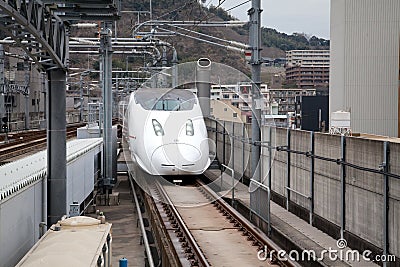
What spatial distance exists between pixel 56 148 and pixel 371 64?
20725 mm

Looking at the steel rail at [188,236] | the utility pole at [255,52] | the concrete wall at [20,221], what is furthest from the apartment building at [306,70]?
the concrete wall at [20,221]

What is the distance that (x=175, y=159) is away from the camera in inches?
790

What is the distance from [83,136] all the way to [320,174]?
13.9 meters

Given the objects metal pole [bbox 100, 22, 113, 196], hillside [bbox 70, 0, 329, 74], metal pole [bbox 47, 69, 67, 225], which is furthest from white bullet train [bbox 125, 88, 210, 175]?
hillside [bbox 70, 0, 329, 74]

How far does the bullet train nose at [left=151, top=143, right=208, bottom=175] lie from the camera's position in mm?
20094

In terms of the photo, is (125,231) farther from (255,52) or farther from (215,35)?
(215,35)

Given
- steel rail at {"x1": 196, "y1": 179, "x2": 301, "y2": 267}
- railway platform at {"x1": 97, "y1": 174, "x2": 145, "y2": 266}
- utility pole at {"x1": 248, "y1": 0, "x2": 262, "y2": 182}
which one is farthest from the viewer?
utility pole at {"x1": 248, "y1": 0, "x2": 262, "y2": 182}

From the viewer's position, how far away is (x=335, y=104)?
32.2 meters

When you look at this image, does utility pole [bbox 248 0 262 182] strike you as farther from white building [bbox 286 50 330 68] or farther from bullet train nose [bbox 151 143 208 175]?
white building [bbox 286 50 330 68]

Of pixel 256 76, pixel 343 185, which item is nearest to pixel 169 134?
pixel 256 76

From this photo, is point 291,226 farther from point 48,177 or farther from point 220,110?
point 220,110

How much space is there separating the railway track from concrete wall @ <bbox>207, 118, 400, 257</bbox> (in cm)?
174

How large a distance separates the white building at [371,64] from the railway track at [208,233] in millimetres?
12017

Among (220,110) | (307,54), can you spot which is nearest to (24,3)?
(220,110)
